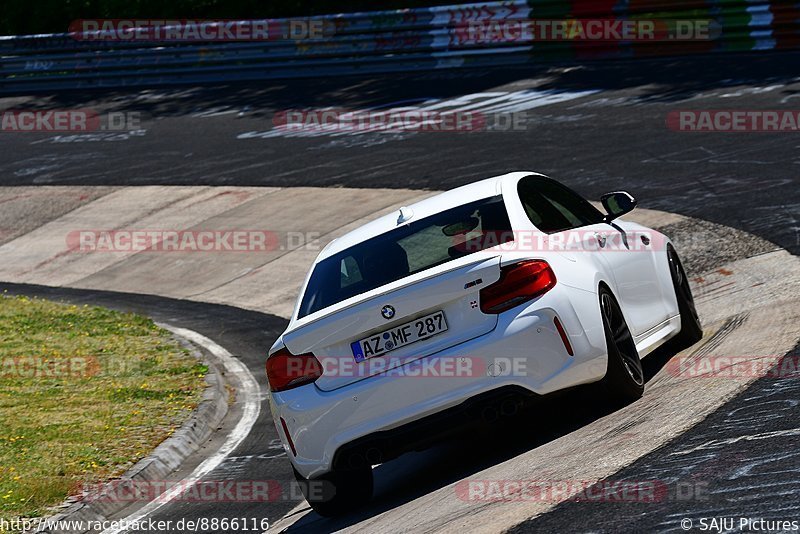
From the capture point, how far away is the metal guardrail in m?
21.8

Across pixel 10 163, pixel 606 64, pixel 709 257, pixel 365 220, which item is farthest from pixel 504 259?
pixel 10 163

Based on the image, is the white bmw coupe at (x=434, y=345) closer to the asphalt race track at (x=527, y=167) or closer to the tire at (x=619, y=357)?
the tire at (x=619, y=357)

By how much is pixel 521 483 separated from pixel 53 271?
41.7 feet

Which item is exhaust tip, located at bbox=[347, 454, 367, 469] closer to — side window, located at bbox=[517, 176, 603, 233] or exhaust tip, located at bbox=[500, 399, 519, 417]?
exhaust tip, located at bbox=[500, 399, 519, 417]

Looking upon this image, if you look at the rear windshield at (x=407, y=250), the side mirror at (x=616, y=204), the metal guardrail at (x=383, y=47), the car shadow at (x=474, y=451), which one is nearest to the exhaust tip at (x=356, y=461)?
the car shadow at (x=474, y=451)

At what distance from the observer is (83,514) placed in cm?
829

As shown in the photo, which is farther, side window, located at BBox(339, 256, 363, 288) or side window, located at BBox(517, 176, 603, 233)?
side window, located at BBox(517, 176, 603, 233)

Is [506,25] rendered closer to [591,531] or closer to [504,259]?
[504,259]

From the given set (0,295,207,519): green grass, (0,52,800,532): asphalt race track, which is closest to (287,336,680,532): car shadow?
(0,52,800,532): asphalt race track

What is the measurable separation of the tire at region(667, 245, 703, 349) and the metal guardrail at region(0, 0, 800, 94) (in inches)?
518

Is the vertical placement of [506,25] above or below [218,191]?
above

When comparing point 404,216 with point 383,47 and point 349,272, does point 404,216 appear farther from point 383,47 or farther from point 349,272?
point 383,47

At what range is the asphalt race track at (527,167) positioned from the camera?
6.16m

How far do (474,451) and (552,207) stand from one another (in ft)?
5.28
